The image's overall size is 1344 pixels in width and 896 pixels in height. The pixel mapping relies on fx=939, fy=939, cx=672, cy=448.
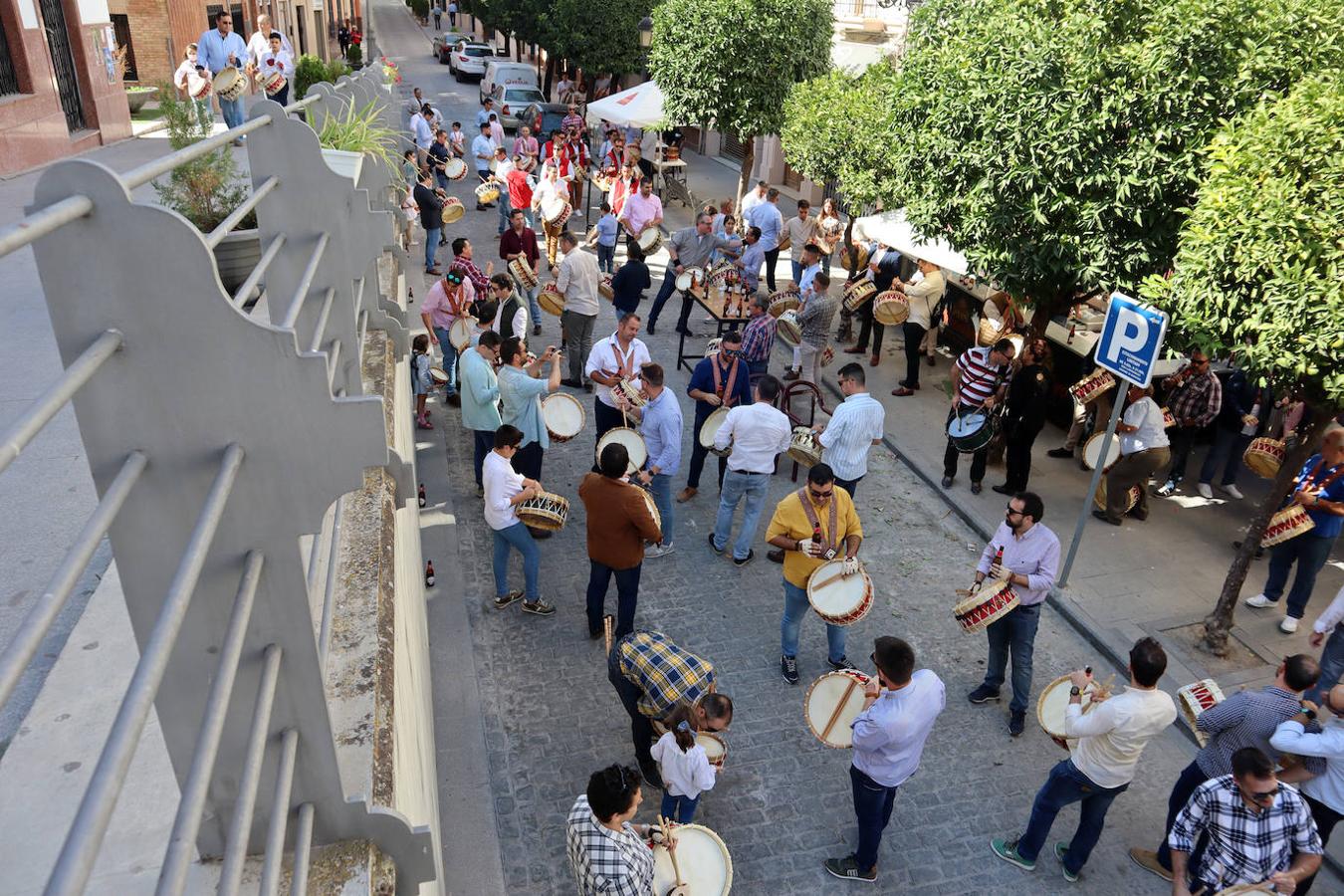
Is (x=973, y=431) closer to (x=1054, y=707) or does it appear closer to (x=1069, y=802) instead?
(x=1054, y=707)

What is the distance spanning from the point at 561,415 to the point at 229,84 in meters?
8.34

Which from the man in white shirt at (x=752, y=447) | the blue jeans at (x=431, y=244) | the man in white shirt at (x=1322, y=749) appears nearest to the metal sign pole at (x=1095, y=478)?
the man in white shirt at (x=752, y=447)

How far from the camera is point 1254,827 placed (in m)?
4.82

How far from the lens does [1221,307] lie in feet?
22.7

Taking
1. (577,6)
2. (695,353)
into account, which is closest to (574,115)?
(577,6)

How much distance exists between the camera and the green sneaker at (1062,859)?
19.5ft

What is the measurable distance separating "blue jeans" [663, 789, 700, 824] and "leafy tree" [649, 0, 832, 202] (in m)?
15.8

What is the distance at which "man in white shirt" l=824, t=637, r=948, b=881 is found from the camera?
525 centimetres

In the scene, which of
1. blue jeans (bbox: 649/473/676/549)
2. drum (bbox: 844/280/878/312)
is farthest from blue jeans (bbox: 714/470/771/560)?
drum (bbox: 844/280/878/312)

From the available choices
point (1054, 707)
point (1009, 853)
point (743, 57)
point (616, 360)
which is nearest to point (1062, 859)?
point (1009, 853)

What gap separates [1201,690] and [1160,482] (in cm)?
576

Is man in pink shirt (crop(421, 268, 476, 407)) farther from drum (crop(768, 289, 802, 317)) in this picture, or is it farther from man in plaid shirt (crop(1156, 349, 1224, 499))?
man in plaid shirt (crop(1156, 349, 1224, 499))

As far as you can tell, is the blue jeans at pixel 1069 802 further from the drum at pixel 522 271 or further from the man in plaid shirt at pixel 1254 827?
the drum at pixel 522 271

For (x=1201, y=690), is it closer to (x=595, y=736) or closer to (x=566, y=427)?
(x=595, y=736)
